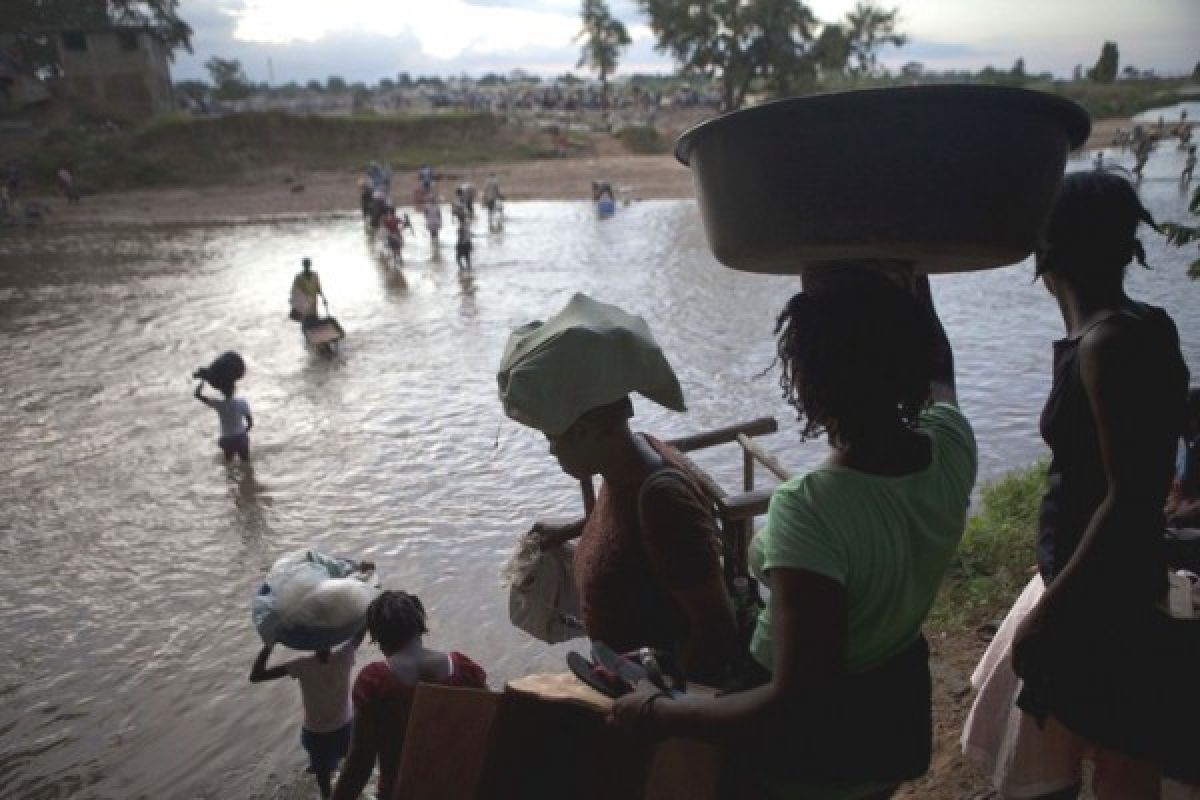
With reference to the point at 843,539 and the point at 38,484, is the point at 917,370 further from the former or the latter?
the point at 38,484

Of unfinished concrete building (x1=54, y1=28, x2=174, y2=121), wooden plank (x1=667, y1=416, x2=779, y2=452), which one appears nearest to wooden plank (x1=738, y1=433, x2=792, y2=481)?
wooden plank (x1=667, y1=416, x2=779, y2=452)

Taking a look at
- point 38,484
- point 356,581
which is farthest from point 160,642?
point 38,484

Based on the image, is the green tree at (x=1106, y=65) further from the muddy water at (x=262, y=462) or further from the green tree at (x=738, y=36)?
the muddy water at (x=262, y=462)

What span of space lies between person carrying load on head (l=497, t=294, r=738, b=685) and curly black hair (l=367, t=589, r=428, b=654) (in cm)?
85

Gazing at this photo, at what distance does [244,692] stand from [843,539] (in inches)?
165

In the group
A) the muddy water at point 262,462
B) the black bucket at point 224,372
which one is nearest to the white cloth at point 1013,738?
the muddy water at point 262,462

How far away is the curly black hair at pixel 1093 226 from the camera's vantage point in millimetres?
1858

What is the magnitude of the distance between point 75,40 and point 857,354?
47.9 metres

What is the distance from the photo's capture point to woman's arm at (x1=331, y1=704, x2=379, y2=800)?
252 cm

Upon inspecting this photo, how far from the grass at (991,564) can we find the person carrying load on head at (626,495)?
2.64 m

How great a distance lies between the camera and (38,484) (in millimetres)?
7191

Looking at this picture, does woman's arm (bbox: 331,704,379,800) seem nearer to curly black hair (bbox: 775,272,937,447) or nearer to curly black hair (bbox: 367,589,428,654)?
curly black hair (bbox: 367,589,428,654)

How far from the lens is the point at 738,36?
152 feet

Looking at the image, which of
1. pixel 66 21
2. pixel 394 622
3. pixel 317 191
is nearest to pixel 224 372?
pixel 394 622
